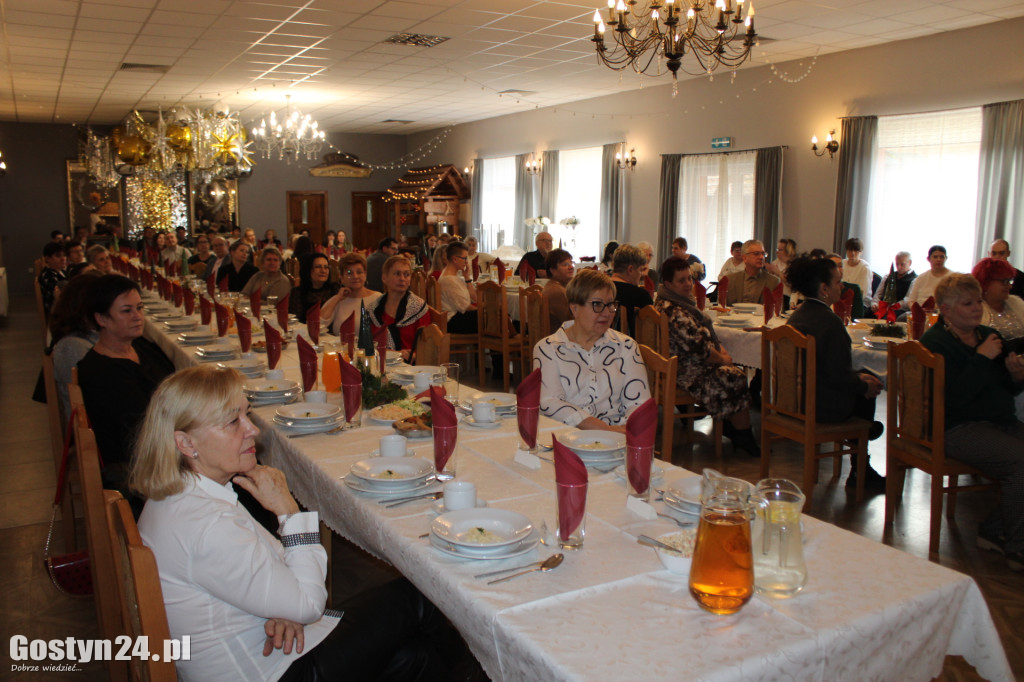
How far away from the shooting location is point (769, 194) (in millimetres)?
10008

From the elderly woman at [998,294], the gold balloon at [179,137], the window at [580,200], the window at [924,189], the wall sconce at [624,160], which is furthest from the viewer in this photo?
the window at [580,200]

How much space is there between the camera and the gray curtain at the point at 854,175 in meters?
8.88

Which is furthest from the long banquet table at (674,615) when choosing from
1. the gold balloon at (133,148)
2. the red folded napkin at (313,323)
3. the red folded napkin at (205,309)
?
the gold balloon at (133,148)

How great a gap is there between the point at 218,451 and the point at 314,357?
1.40m

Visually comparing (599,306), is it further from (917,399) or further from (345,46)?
(345,46)

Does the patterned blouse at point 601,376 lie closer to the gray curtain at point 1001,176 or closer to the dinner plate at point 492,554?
the dinner plate at point 492,554

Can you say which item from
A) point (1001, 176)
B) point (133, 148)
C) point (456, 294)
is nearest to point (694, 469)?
point (456, 294)

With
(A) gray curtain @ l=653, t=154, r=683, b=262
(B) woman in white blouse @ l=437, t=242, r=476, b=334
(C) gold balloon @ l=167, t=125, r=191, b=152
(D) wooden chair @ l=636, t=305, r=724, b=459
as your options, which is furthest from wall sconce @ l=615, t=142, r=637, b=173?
(D) wooden chair @ l=636, t=305, r=724, b=459

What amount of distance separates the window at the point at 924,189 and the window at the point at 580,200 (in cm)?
501

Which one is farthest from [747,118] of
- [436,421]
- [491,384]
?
[436,421]

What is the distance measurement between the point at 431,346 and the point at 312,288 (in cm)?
297

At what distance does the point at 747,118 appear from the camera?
10.4 meters

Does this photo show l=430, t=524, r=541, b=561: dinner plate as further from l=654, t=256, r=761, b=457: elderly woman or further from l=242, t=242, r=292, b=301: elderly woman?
l=242, t=242, r=292, b=301: elderly woman

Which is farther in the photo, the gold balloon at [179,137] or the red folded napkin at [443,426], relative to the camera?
the gold balloon at [179,137]
